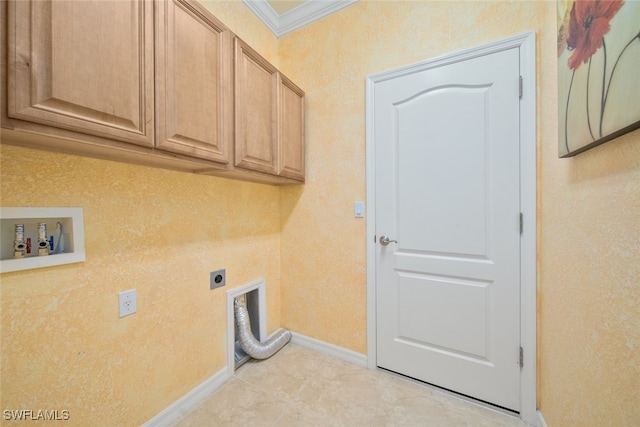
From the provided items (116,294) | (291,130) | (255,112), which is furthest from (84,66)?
(291,130)

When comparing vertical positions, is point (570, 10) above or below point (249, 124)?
above

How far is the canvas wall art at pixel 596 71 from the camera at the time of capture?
2.01ft

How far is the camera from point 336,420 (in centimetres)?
132

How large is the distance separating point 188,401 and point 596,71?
232 centimetres

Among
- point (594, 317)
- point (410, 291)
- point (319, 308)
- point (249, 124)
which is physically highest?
point (249, 124)

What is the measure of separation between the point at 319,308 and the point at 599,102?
1.87m

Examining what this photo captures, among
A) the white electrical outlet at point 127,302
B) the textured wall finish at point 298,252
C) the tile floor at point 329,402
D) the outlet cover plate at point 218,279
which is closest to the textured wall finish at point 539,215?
the textured wall finish at point 298,252

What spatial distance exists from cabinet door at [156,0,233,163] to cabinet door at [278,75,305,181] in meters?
0.45

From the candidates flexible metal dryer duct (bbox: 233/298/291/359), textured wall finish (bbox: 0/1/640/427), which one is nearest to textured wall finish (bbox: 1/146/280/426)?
textured wall finish (bbox: 0/1/640/427)

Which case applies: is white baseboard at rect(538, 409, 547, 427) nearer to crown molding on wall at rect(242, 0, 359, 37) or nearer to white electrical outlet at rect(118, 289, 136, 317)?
white electrical outlet at rect(118, 289, 136, 317)

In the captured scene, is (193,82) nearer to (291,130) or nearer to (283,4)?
(291,130)

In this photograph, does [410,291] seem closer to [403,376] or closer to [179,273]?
[403,376]

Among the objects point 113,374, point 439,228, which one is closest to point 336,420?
point 113,374

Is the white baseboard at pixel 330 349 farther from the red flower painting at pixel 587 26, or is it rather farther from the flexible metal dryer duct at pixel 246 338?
the red flower painting at pixel 587 26
